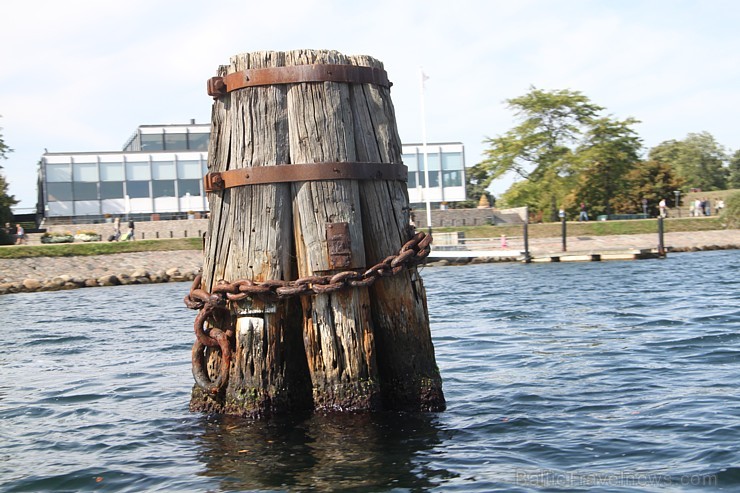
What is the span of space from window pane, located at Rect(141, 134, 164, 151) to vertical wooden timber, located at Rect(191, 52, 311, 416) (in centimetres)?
7152

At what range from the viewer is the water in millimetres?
6055

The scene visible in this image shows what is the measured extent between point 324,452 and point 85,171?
2628 inches

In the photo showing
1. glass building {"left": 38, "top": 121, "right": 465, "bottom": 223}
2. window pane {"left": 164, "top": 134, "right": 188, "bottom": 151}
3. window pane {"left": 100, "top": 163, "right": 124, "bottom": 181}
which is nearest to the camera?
glass building {"left": 38, "top": 121, "right": 465, "bottom": 223}

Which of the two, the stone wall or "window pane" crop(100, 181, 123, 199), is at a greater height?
"window pane" crop(100, 181, 123, 199)

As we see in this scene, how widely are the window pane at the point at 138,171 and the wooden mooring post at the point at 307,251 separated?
65.5 meters

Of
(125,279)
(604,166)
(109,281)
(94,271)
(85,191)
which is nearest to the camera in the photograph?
(109,281)

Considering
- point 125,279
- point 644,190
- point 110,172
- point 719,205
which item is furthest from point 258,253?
point 110,172

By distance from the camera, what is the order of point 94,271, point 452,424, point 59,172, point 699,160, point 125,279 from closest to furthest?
point 452,424 → point 125,279 → point 94,271 → point 59,172 → point 699,160

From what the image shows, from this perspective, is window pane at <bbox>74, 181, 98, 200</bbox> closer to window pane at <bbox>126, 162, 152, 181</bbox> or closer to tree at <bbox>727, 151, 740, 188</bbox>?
window pane at <bbox>126, 162, 152, 181</bbox>

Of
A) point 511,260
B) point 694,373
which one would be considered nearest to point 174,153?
point 511,260

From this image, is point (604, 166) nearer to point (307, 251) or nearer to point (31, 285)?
point (31, 285)

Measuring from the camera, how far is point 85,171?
6906 centimetres

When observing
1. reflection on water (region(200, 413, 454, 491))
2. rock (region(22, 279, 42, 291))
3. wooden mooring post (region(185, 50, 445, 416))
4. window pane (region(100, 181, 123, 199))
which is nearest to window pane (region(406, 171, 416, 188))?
window pane (region(100, 181, 123, 199))

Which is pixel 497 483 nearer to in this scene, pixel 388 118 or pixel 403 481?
pixel 403 481
